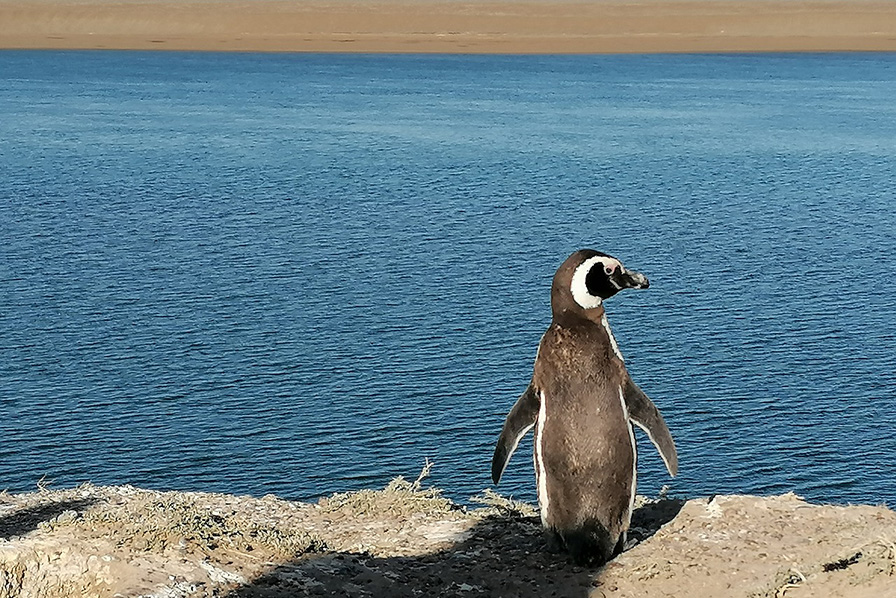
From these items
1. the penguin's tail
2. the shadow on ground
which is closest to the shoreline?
the shadow on ground

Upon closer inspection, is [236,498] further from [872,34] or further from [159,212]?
[872,34]

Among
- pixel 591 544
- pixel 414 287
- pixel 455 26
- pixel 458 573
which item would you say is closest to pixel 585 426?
pixel 591 544

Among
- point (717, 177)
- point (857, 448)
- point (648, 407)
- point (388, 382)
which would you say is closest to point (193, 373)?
point (388, 382)

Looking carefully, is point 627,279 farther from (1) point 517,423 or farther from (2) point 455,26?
(2) point 455,26

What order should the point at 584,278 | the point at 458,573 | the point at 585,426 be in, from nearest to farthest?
the point at 458,573 → the point at 584,278 → the point at 585,426

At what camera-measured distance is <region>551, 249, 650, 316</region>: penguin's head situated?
1020 centimetres

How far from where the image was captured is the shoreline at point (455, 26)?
9838 centimetres

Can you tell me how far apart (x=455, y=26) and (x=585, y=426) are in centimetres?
9933

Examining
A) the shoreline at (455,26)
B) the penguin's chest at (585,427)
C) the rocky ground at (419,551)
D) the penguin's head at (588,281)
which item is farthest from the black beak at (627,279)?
the shoreline at (455,26)

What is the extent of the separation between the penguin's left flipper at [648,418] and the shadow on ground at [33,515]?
506 cm

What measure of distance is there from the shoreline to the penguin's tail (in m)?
86.9

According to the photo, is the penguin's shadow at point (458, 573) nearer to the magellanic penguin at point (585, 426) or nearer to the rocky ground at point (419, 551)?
the rocky ground at point (419, 551)

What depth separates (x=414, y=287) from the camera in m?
30.8

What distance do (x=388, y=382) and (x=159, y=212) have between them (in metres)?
17.2
